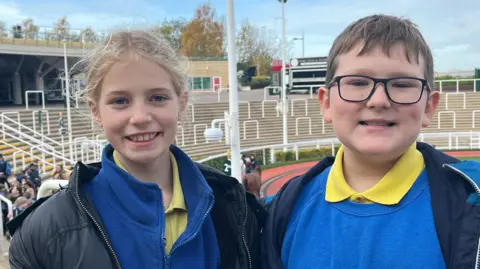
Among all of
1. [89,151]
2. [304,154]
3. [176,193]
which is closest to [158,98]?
[176,193]

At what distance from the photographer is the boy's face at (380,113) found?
1.60 metres

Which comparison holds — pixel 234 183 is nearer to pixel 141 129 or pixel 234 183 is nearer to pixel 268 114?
pixel 141 129

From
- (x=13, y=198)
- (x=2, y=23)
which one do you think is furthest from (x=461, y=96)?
(x=2, y=23)

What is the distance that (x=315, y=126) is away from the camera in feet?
76.1

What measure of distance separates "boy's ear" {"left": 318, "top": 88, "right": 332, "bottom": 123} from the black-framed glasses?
0.17m

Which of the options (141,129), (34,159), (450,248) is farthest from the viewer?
(34,159)

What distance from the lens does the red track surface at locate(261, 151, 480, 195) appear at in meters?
12.4

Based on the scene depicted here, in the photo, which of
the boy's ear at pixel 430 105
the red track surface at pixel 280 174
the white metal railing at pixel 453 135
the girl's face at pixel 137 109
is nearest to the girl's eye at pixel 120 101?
the girl's face at pixel 137 109

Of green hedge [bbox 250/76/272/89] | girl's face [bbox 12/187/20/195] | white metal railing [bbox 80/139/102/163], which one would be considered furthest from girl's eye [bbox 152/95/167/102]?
green hedge [bbox 250/76/272/89]

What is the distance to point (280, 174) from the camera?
573 inches

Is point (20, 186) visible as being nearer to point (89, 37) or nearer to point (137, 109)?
point (89, 37)

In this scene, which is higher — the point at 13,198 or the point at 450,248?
the point at 450,248

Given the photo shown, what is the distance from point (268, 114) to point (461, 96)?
37.3 feet

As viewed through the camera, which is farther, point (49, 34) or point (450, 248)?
point (49, 34)
